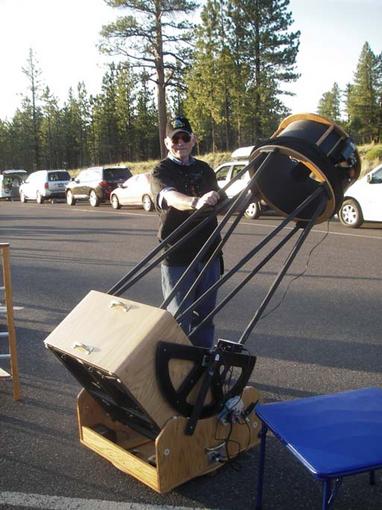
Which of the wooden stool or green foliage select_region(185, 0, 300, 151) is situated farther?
green foliage select_region(185, 0, 300, 151)

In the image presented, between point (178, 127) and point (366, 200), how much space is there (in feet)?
34.7

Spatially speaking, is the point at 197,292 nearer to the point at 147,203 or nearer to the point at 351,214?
the point at 351,214

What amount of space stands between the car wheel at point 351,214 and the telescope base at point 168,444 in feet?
36.6

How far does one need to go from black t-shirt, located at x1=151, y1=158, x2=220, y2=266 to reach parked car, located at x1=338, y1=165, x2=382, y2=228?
9745 mm

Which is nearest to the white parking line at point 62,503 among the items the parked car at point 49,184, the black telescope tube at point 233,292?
the black telescope tube at point 233,292

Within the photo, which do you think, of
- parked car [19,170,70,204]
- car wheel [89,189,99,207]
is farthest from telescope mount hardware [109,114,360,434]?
parked car [19,170,70,204]

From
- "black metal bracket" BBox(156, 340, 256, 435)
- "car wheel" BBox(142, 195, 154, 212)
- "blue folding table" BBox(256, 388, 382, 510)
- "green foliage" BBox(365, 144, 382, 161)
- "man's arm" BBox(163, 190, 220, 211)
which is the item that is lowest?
"blue folding table" BBox(256, 388, 382, 510)

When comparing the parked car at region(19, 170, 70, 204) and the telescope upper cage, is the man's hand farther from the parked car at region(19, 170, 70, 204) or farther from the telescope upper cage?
the parked car at region(19, 170, 70, 204)

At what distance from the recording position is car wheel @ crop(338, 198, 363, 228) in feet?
44.8

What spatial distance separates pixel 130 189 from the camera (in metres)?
22.2

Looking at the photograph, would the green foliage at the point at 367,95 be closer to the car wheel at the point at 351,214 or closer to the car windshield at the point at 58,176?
the car windshield at the point at 58,176

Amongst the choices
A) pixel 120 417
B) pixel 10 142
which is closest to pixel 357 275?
pixel 120 417

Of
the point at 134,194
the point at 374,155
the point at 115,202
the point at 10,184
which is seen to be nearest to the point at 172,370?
the point at 134,194

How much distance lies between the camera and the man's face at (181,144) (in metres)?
3.70
